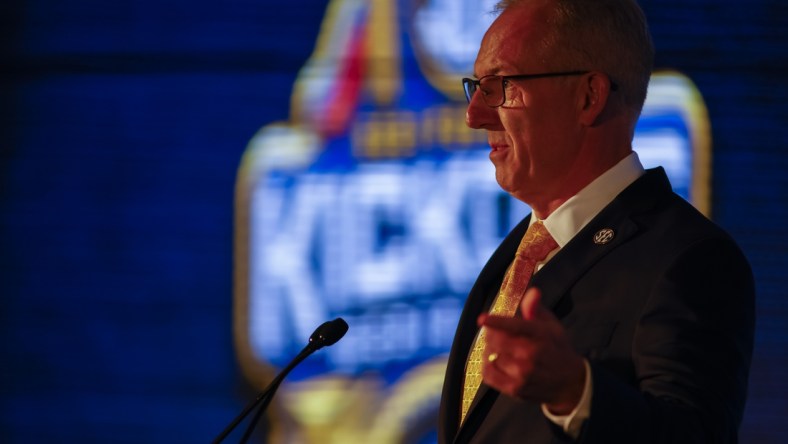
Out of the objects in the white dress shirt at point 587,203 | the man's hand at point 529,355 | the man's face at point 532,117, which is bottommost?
the man's hand at point 529,355

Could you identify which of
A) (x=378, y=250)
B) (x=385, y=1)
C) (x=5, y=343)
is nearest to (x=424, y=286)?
(x=378, y=250)

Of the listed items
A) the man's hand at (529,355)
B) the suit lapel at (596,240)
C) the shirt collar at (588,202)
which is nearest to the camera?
the man's hand at (529,355)

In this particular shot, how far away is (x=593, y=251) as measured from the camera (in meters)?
1.45

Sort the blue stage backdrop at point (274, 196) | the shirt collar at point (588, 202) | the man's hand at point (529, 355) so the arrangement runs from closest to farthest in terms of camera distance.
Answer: the man's hand at point (529, 355) < the shirt collar at point (588, 202) < the blue stage backdrop at point (274, 196)

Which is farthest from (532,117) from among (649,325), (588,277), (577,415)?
(577,415)

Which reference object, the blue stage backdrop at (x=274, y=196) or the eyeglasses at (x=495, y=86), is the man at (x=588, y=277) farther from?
the blue stage backdrop at (x=274, y=196)

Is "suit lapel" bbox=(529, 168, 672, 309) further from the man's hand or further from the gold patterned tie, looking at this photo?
the man's hand

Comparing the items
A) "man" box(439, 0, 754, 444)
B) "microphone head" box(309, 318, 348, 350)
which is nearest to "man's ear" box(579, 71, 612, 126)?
"man" box(439, 0, 754, 444)

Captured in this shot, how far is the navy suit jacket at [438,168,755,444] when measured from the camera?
1157mm

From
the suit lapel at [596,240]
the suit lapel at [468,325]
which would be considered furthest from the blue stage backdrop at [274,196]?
the suit lapel at [596,240]

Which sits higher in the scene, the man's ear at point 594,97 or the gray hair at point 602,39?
the gray hair at point 602,39

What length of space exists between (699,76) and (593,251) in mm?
1471

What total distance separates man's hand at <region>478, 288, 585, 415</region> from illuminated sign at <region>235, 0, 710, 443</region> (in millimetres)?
1647

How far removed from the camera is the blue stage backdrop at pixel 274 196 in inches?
108
